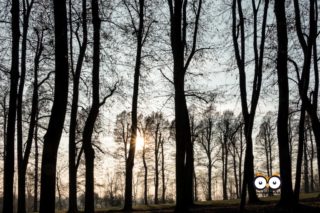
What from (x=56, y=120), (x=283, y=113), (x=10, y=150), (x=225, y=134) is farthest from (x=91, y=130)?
(x=225, y=134)

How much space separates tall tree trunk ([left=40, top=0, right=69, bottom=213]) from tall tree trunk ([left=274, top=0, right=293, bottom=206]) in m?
7.54

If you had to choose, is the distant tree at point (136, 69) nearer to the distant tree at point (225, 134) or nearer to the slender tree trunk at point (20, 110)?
the slender tree trunk at point (20, 110)

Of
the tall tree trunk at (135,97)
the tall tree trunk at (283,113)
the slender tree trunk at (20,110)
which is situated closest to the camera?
the tall tree trunk at (283,113)

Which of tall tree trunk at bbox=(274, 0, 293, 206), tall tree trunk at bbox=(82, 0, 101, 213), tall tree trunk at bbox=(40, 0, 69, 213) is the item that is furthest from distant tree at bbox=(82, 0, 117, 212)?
tall tree trunk at bbox=(274, 0, 293, 206)

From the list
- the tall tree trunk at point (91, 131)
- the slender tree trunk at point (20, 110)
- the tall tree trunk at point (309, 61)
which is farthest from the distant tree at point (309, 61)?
the slender tree trunk at point (20, 110)

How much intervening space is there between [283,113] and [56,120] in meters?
8.03

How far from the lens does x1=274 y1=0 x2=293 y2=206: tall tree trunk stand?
12742 mm

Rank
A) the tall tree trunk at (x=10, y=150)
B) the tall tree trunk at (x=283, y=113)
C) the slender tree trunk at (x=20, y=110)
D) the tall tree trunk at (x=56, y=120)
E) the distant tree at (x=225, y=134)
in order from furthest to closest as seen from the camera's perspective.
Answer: the distant tree at (x=225, y=134) → the slender tree trunk at (x=20, y=110) → the tall tree trunk at (x=10, y=150) → the tall tree trunk at (x=283, y=113) → the tall tree trunk at (x=56, y=120)

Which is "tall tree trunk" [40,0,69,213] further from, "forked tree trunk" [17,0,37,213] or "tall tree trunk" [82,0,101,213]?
"forked tree trunk" [17,0,37,213]

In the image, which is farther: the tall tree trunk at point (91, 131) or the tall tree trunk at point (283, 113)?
the tall tree trunk at point (91, 131)

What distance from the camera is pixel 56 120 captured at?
8.60m

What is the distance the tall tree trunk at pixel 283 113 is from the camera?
12.7 m

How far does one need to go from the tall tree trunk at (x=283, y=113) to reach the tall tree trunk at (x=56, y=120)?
7.54m

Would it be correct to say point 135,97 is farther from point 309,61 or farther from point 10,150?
point 309,61
